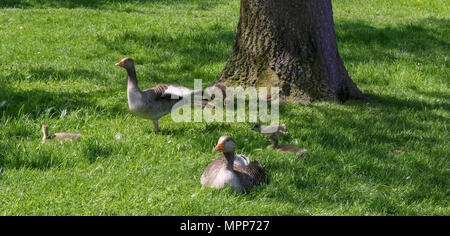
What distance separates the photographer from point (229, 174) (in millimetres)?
4816

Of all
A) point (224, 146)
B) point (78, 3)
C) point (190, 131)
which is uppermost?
point (78, 3)

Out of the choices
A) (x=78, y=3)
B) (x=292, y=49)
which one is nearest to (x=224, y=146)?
(x=292, y=49)

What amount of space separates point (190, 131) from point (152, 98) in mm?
686

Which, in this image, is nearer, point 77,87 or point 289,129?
point 289,129

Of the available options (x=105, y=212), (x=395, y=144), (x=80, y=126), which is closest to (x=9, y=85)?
(x=80, y=126)

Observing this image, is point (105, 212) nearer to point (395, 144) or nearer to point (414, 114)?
point (395, 144)

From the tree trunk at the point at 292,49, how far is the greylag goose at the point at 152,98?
68.9 inches

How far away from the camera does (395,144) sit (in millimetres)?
6512

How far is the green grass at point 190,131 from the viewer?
189 inches

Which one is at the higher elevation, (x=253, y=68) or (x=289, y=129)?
(x=253, y=68)

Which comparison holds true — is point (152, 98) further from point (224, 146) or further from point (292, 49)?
Answer: point (292, 49)

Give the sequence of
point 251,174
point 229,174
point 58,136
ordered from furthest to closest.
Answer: point 58,136 < point 251,174 < point 229,174

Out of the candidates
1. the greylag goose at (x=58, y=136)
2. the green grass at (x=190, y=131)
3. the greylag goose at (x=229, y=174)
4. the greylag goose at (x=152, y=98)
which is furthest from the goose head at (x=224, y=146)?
the greylag goose at (x=58, y=136)

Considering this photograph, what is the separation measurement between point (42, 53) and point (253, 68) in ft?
15.2
